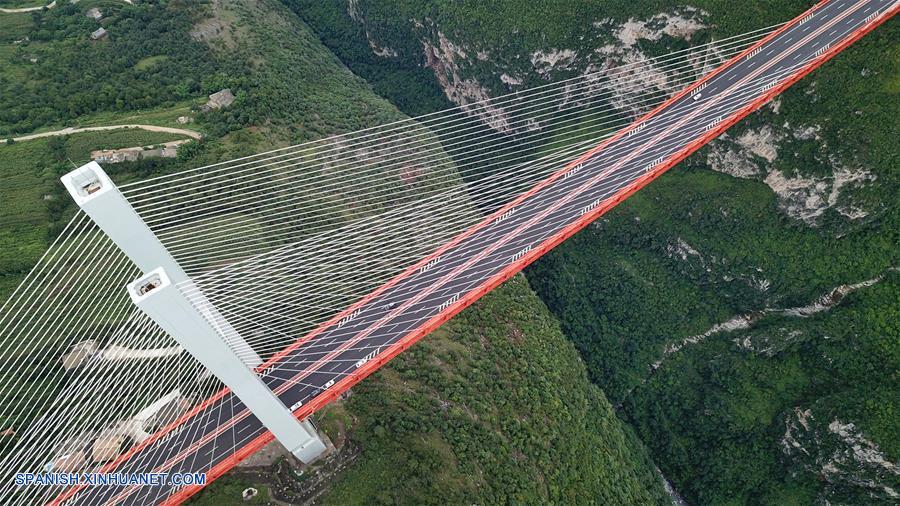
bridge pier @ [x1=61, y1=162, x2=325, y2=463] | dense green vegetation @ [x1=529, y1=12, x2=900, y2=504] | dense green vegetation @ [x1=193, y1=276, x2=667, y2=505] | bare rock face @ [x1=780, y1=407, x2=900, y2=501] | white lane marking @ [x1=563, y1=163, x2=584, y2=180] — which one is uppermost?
bridge pier @ [x1=61, y1=162, x2=325, y2=463]

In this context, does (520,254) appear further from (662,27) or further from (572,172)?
(662,27)

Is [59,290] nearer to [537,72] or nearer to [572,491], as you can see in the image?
[572,491]

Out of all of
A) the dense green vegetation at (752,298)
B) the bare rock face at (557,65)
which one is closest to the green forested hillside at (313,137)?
the dense green vegetation at (752,298)

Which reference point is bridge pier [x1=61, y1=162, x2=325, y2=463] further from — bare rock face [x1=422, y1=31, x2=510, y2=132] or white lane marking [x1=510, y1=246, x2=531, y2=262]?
bare rock face [x1=422, y1=31, x2=510, y2=132]

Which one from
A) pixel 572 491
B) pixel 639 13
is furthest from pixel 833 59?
pixel 572 491

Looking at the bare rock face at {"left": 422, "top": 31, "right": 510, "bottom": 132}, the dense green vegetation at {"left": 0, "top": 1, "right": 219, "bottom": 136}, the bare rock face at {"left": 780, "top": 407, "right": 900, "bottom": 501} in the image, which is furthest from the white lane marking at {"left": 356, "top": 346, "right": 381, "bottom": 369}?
the bare rock face at {"left": 422, "top": 31, "right": 510, "bottom": 132}

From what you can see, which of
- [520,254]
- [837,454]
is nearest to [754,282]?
[837,454]

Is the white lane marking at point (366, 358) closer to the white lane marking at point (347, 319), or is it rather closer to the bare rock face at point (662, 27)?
the white lane marking at point (347, 319)
